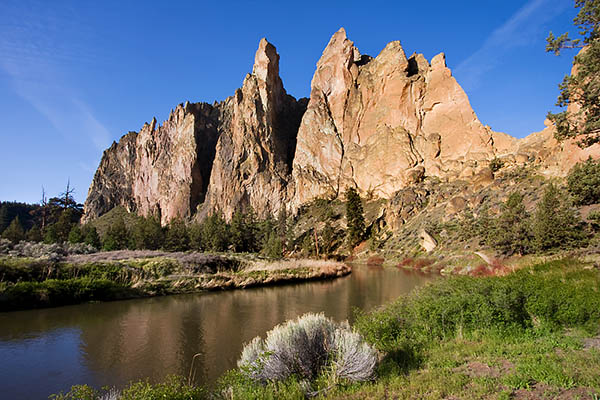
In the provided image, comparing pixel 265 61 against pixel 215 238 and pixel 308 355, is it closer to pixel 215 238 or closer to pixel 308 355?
pixel 215 238

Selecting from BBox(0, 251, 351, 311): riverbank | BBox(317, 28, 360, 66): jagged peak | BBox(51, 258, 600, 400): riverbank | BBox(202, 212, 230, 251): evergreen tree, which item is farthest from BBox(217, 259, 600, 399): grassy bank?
BBox(317, 28, 360, 66): jagged peak

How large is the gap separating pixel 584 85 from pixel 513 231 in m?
21.4

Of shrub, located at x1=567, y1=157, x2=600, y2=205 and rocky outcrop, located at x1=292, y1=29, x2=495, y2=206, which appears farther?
rocky outcrop, located at x1=292, y1=29, x2=495, y2=206

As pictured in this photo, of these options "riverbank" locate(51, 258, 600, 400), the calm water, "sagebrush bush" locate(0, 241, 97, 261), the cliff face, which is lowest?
the calm water

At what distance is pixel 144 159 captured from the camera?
146 m

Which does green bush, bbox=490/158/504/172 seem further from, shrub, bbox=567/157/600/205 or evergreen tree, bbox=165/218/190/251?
evergreen tree, bbox=165/218/190/251

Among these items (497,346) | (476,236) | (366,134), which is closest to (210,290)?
(497,346)

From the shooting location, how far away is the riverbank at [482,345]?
5.93 m

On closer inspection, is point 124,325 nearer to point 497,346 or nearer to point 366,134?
point 497,346

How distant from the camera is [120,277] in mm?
24016

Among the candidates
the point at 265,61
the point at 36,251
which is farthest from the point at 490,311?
the point at 265,61

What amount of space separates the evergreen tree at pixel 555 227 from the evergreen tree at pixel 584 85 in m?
16.6

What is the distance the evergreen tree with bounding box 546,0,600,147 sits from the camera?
44.2ft

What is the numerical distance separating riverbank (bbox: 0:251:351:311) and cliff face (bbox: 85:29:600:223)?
48.6 meters
